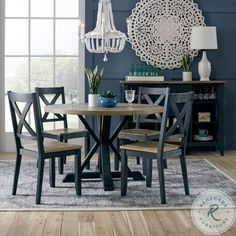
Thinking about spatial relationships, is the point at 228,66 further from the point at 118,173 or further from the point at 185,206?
the point at 185,206

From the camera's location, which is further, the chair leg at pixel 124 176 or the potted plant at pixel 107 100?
the potted plant at pixel 107 100

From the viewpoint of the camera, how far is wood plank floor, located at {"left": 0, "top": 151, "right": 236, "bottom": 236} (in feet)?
10.5

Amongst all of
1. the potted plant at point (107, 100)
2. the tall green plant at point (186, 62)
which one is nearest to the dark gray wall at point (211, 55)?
the tall green plant at point (186, 62)

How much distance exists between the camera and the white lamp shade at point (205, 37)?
19.6 ft

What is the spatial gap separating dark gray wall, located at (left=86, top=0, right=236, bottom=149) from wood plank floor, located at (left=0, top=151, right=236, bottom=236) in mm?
2945

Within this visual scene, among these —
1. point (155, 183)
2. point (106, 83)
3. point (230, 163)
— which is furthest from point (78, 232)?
point (106, 83)

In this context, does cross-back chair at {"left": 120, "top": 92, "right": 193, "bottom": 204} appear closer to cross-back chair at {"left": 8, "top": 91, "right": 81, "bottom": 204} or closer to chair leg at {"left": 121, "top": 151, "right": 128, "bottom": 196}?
chair leg at {"left": 121, "top": 151, "right": 128, "bottom": 196}

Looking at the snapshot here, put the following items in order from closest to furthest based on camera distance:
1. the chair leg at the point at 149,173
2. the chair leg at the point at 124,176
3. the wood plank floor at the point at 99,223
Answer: the wood plank floor at the point at 99,223 → the chair leg at the point at 124,176 → the chair leg at the point at 149,173

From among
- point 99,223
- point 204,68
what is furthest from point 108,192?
point 204,68

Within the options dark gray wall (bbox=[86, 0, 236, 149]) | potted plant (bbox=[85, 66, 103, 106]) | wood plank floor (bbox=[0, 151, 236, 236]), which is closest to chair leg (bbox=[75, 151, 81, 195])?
wood plank floor (bbox=[0, 151, 236, 236])

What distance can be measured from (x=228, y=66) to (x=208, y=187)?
2.41m

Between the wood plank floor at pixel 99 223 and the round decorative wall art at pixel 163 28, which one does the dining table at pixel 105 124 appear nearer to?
the wood plank floor at pixel 99 223

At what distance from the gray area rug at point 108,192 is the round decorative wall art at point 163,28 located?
1724 millimetres

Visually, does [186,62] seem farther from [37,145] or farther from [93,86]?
[37,145]
